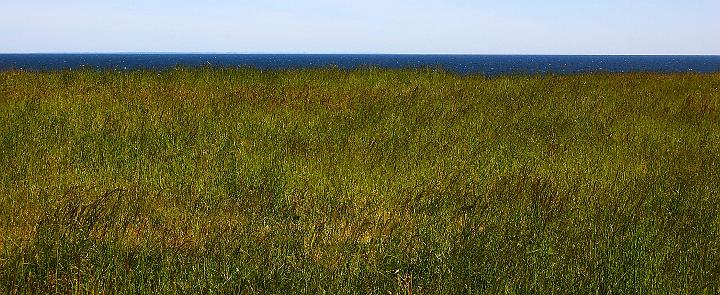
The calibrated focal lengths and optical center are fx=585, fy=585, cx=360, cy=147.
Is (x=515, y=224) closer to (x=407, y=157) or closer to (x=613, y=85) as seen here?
(x=407, y=157)

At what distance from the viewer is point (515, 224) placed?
360cm

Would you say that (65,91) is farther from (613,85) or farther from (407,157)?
(613,85)

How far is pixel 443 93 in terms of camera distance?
1001 cm

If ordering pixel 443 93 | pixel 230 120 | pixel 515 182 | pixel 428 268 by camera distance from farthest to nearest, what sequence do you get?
pixel 443 93, pixel 230 120, pixel 515 182, pixel 428 268

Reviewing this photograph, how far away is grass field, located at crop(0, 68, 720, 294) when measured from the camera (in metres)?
2.84

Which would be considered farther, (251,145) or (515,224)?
(251,145)

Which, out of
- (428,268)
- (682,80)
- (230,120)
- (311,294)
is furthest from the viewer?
(682,80)

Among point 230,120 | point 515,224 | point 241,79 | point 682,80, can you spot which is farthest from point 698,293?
point 682,80

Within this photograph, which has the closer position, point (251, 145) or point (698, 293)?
point (698, 293)

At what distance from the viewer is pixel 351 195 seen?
14.5 ft

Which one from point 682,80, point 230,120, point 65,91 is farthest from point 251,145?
point 682,80

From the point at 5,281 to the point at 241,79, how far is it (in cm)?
894

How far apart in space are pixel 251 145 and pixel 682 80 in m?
11.7

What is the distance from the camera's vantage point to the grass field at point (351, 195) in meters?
2.84
